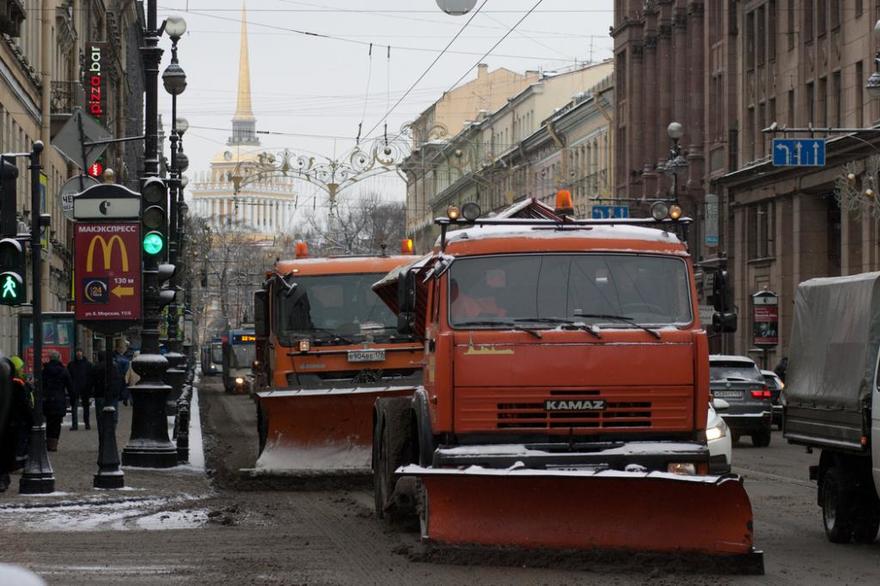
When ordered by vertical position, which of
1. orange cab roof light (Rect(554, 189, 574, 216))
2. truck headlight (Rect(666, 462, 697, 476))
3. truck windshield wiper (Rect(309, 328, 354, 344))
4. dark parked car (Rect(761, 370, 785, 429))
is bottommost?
dark parked car (Rect(761, 370, 785, 429))

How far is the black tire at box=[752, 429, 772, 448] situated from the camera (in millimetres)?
31828

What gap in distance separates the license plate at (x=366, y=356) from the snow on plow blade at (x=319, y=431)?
128 centimetres

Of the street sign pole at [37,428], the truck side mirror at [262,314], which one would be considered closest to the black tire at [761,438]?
the truck side mirror at [262,314]

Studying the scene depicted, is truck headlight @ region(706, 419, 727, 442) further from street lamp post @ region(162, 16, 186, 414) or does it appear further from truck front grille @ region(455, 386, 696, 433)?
street lamp post @ region(162, 16, 186, 414)

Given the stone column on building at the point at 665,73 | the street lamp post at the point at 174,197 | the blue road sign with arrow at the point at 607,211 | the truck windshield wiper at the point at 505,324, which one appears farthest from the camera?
the stone column on building at the point at 665,73

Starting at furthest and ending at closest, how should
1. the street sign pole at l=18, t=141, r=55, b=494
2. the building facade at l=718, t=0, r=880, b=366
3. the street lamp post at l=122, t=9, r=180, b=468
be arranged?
the building facade at l=718, t=0, r=880, b=366, the street lamp post at l=122, t=9, r=180, b=468, the street sign pole at l=18, t=141, r=55, b=494

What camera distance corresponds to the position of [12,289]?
58.8 ft

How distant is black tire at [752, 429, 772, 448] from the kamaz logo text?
65.7 feet

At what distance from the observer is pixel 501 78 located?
116 metres

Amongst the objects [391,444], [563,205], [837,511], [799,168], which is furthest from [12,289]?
[799,168]

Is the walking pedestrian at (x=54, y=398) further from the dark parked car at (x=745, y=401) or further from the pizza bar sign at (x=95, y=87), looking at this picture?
the pizza bar sign at (x=95, y=87)

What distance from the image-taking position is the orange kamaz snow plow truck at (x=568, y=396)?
464 inches

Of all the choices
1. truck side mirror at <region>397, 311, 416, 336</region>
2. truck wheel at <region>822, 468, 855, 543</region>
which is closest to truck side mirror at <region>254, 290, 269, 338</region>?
truck side mirror at <region>397, 311, 416, 336</region>

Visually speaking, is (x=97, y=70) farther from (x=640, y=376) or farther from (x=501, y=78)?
(x=501, y=78)
